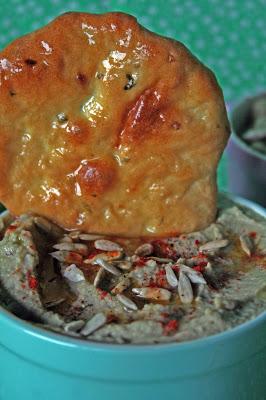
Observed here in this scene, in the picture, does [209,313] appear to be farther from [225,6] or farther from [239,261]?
[225,6]

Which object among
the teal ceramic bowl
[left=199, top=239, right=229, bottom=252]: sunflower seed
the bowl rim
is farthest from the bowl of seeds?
the teal ceramic bowl

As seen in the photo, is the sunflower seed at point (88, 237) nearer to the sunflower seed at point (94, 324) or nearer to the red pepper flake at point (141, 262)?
the red pepper flake at point (141, 262)

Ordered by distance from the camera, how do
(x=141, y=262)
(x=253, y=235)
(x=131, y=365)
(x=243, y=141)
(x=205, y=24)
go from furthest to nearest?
1. (x=205, y=24)
2. (x=243, y=141)
3. (x=253, y=235)
4. (x=141, y=262)
5. (x=131, y=365)

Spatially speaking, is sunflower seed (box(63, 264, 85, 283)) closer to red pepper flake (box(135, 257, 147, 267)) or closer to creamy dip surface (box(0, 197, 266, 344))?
creamy dip surface (box(0, 197, 266, 344))

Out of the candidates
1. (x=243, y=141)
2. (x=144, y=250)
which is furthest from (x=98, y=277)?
(x=243, y=141)

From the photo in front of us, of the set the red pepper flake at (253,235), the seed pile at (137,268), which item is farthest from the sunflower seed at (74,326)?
the red pepper flake at (253,235)

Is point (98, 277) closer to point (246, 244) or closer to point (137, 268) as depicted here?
point (137, 268)
